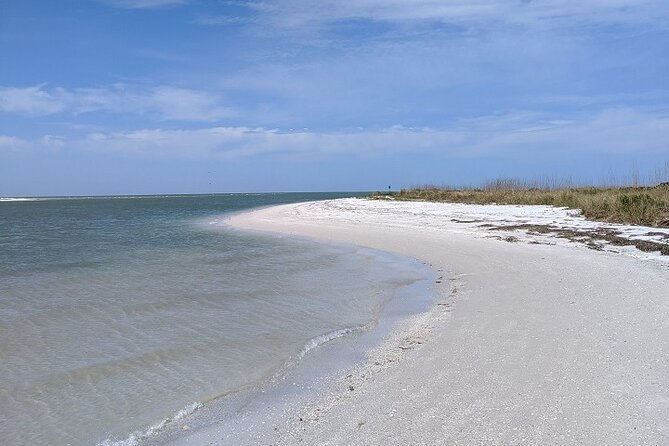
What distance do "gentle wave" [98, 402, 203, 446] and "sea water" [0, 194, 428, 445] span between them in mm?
14

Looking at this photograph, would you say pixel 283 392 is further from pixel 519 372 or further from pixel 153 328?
pixel 153 328

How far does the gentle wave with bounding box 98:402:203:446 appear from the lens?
10.8ft

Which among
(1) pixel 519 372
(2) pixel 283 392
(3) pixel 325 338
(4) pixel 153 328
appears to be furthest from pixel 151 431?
(4) pixel 153 328

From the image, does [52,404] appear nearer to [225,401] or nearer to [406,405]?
[225,401]

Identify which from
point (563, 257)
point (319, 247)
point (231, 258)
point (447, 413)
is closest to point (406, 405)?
point (447, 413)

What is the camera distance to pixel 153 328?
6102 millimetres

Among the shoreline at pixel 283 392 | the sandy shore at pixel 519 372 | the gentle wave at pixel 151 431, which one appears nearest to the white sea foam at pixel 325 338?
the shoreline at pixel 283 392

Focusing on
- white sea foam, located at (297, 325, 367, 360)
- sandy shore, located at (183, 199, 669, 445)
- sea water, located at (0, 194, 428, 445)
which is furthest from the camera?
white sea foam, located at (297, 325, 367, 360)

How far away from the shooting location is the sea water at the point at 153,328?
3.85 meters

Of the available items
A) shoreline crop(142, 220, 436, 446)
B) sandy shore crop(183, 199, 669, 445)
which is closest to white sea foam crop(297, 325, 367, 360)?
shoreline crop(142, 220, 436, 446)

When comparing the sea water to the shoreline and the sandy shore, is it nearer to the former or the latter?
the shoreline

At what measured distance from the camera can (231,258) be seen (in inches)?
494

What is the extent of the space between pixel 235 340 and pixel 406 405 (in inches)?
101

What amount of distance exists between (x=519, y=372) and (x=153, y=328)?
4.11m
